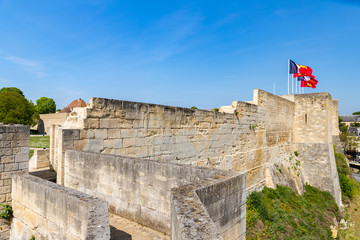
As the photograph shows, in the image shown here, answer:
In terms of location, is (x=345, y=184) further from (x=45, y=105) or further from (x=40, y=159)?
(x=45, y=105)

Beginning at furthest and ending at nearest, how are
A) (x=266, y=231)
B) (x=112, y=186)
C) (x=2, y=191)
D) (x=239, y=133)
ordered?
1. (x=239, y=133)
2. (x=266, y=231)
3. (x=2, y=191)
4. (x=112, y=186)

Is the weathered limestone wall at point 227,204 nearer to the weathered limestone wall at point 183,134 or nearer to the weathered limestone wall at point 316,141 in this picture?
the weathered limestone wall at point 183,134

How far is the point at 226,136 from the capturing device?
10703 millimetres

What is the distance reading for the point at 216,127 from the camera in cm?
1005

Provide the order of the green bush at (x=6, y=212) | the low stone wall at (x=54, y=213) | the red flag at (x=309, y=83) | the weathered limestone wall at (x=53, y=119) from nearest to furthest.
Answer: the low stone wall at (x=54, y=213) < the green bush at (x=6, y=212) < the red flag at (x=309, y=83) < the weathered limestone wall at (x=53, y=119)

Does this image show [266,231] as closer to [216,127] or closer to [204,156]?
[204,156]

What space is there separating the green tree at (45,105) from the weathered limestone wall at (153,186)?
56.6 meters

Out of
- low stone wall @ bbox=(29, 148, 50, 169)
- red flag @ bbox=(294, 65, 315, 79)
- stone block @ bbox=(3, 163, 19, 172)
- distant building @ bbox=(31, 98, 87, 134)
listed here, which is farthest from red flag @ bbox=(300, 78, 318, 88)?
distant building @ bbox=(31, 98, 87, 134)

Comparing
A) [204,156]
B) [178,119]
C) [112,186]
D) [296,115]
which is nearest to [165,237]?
[112,186]

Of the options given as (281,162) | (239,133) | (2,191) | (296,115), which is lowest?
(281,162)

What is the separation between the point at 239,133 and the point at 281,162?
666cm

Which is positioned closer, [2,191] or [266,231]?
[2,191]

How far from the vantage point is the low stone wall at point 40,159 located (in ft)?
26.6

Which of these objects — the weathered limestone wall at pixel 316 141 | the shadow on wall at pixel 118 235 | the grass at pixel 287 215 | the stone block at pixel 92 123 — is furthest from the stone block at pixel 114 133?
the weathered limestone wall at pixel 316 141
